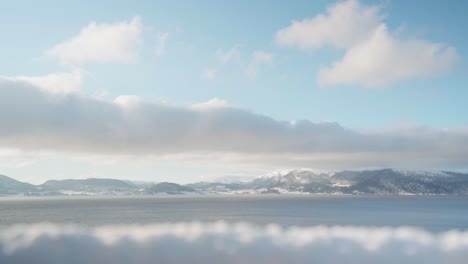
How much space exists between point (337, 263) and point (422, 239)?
129 ft

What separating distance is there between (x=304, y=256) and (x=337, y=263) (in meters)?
6.70

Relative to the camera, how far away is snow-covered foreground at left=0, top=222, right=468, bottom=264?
205ft

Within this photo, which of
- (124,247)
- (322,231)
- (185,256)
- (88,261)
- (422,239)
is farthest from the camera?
(322,231)

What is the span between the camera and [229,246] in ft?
243

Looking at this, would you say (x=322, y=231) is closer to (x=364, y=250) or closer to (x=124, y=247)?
(x=364, y=250)

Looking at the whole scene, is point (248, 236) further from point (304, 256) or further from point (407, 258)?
point (407, 258)

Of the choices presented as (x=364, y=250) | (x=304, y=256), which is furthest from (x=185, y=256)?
(x=364, y=250)

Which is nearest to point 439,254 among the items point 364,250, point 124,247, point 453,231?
point 364,250

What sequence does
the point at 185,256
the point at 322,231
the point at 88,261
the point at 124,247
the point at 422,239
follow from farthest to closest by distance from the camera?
1. the point at 322,231
2. the point at 422,239
3. the point at 124,247
4. the point at 185,256
5. the point at 88,261

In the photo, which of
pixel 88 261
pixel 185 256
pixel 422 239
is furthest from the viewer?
pixel 422 239

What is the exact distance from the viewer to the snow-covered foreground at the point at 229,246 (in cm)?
6244

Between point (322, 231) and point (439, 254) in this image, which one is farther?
point (322, 231)

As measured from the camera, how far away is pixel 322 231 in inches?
3954

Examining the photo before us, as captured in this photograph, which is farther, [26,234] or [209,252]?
[26,234]
